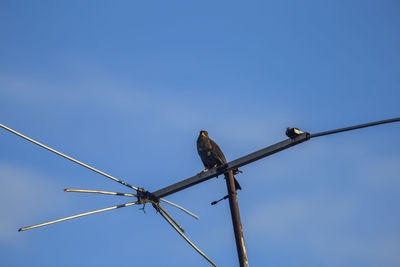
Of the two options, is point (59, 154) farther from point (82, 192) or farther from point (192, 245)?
point (192, 245)

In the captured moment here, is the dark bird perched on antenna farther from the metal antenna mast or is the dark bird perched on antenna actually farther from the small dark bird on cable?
the small dark bird on cable

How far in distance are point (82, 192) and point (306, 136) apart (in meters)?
2.99

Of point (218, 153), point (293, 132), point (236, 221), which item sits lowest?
point (236, 221)

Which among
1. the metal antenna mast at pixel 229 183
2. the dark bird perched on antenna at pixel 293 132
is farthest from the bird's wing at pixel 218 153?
the dark bird perched on antenna at pixel 293 132

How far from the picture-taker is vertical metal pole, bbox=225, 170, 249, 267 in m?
5.96

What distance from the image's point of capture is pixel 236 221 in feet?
20.5

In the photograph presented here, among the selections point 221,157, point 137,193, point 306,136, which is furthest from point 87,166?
point 221,157

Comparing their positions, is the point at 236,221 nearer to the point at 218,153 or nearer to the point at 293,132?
the point at 293,132

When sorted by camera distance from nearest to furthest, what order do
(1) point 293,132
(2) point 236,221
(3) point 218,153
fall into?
1. (1) point 293,132
2. (2) point 236,221
3. (3) point 218,153

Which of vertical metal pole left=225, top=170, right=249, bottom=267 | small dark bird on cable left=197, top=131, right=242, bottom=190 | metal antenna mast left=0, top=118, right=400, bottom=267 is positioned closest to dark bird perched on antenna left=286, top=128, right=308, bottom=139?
metal antenna mast left=0, top=118, right=400, bottom=267

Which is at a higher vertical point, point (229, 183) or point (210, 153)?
point (210, 153)

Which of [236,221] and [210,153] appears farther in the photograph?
[210,153]

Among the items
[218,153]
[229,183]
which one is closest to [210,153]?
[218,153]

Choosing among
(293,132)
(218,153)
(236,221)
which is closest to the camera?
(293,132)
